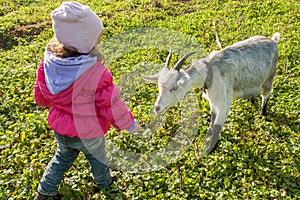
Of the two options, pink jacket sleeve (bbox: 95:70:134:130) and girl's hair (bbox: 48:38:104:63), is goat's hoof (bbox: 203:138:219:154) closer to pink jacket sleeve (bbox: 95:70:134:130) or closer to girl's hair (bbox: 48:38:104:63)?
pink jacket sleeve (bbox: 95:70:134:130)

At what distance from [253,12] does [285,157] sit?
5700mm

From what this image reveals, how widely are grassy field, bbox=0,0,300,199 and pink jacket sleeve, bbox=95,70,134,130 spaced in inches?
48.3

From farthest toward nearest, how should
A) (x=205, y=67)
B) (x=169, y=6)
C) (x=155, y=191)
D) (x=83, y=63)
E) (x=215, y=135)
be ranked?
(x=169, y=6)
(x=215, y=135)
(x=205, y=67)
(x=155, y=191)
(x=83, y=63)

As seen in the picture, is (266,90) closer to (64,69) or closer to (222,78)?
(222,78)

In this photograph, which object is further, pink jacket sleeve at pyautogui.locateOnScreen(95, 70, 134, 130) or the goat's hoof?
the goat's hoof

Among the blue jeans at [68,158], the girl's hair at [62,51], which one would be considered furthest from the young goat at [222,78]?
the girl's hair at [62,51]

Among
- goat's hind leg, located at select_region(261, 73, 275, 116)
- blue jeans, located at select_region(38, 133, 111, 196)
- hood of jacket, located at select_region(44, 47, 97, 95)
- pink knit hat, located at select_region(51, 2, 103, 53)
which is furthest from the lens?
goat's hind leg, located at select_region(261, 73, 275, 116)

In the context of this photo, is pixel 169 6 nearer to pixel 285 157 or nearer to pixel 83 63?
pixel 285 157

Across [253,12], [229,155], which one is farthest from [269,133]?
[253,12]

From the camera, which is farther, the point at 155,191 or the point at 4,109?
the point at 4,109

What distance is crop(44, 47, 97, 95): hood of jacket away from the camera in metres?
3.06

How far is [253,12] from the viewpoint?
9.53 metres

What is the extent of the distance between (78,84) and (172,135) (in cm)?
244

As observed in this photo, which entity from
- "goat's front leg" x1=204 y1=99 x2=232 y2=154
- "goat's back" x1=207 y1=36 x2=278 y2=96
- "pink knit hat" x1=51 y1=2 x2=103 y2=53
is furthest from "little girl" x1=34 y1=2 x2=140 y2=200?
"goat's back" x1=207 y1=36 x2=278 y2=96
